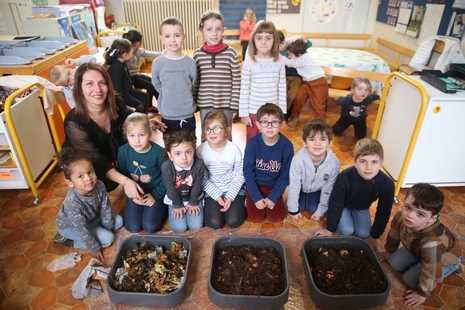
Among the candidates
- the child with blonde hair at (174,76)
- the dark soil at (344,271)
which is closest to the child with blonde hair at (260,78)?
the child with blonde hair at (174,76)

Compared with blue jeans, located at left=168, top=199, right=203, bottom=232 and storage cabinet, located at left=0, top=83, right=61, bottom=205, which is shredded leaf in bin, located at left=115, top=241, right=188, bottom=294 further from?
storage cabinet, located at left=0, top=83, right=61, bottom=205

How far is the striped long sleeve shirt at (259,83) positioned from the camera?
241cm

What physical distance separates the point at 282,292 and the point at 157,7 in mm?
5719

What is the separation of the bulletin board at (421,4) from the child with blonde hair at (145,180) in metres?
3.62

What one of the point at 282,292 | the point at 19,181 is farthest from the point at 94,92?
the point at 282,292

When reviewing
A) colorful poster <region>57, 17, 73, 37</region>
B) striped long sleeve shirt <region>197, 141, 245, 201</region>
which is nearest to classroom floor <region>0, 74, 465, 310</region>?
striped long sleeve shirt <region>197, 141, 245, 201</region>

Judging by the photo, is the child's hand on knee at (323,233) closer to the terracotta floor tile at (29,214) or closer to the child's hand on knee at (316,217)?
the child's hand on knee at (316,217)

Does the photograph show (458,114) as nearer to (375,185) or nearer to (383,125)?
(383,125)

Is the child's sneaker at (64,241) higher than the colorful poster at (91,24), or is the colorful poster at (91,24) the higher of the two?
the colorful poster at (91,24)

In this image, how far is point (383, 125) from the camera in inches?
103

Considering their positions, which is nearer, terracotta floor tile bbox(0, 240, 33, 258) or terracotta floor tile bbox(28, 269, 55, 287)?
terracotta floor tile bbox(28, 269, 55, 287)

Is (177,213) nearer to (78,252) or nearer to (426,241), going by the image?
(78,252)

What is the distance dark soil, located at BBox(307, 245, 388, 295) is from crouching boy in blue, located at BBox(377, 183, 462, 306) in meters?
0.20

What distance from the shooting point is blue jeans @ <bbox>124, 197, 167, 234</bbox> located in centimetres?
200
